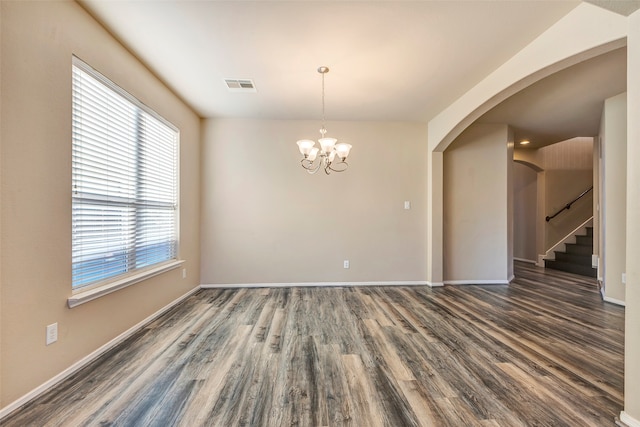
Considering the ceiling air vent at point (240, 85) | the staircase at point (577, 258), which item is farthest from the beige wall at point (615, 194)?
the ceiling air vent at point (240, 85)

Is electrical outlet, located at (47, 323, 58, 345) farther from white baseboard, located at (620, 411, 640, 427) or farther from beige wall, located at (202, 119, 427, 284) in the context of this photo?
white baseboard, located at (620, 411, 640, 427)

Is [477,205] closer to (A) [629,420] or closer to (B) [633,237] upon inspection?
(B) [633,237]

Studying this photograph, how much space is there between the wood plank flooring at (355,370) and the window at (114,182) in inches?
29.9

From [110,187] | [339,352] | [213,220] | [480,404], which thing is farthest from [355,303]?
[110,187]

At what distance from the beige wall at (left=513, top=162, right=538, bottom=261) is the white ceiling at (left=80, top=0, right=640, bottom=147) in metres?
3.56

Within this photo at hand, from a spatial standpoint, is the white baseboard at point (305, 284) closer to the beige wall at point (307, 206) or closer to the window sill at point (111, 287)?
the beige wall at point (307, 206)

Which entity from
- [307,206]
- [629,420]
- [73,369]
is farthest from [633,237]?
[73,369]

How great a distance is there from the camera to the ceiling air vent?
297 centimetres

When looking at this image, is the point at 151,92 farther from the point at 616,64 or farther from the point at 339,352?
the point at 616,64

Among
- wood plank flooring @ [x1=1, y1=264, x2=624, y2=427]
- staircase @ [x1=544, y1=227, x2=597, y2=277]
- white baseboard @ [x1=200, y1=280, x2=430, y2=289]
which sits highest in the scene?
staircase @ [x1=544, y1=227, x2=597, y2=277]

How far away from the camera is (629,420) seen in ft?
4.67

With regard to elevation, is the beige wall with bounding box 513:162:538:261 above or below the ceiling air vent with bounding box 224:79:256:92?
below

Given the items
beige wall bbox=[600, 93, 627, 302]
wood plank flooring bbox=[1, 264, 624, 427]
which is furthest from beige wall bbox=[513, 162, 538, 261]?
wood plank flooring bbox=[1, 264, 624, 427]

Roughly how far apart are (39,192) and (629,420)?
3681 millimetres
